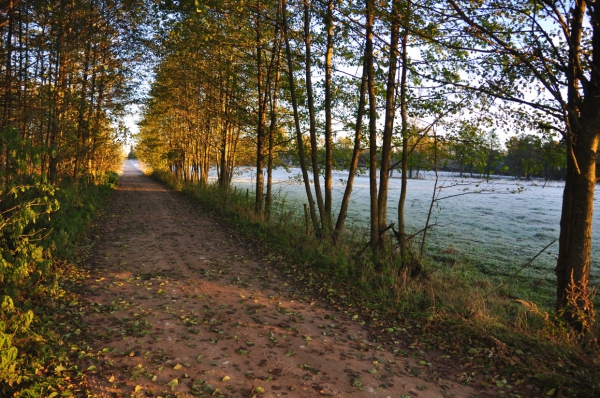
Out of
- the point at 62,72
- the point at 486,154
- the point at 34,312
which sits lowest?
the point at 34,312

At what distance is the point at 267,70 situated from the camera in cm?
1322

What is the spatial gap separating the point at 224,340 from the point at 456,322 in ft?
10.1

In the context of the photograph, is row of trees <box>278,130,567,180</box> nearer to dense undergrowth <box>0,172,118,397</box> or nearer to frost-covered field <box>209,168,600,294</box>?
frost-covered field <box>209,168,600,294</box>

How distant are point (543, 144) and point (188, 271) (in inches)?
250

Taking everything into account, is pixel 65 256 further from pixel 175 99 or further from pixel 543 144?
pixel 175 99

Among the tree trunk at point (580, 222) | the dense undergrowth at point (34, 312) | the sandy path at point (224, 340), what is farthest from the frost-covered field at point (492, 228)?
the dense undergrowth at point (34, 312)

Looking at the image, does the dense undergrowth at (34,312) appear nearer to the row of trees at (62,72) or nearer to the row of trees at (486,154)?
the row of trees at (62,72)

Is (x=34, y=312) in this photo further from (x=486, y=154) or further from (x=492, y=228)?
(x=492, y=228)

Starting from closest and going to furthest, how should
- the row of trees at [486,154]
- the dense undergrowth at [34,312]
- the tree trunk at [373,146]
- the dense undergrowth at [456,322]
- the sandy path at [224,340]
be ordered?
the dense undergrowth at [34,312], the sandy path at [224,340], the dense undergrowth at [456,322], the row of trees at [486,154], the tree trunk at [373,146]

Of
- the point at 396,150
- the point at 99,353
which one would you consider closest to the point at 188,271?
the point at 99,353

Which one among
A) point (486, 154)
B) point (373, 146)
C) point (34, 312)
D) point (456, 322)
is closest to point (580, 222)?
point (456, 322)

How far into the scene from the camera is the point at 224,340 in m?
4.71

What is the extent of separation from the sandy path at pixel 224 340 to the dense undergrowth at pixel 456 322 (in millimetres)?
427

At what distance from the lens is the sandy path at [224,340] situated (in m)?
3.81
